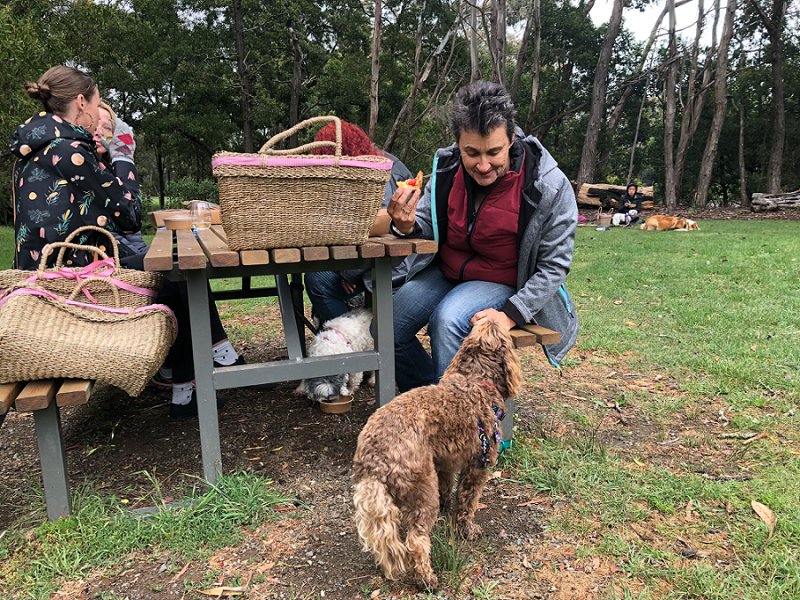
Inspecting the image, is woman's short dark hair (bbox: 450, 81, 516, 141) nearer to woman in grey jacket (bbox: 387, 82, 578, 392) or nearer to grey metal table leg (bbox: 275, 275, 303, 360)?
woman in grey jacket (bbox: 387, 82, 578, 392)

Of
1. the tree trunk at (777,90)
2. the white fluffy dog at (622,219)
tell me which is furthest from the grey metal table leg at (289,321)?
the tree trunk at (777,90)

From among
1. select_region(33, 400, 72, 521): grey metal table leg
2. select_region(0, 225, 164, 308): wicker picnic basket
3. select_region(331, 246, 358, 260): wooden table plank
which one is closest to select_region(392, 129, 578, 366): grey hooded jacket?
select_region(331, 246, 358, 260): wooden table plank

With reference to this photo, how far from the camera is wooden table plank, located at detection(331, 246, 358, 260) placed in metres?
2.39

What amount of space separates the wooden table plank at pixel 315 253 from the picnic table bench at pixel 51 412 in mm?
956

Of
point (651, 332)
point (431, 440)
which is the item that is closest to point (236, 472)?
point (431, 440)

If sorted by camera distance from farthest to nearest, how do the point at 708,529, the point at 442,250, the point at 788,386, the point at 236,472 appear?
the point at 788,386 < the point at 442,250 < the point at 236,472 < the point at 708,529

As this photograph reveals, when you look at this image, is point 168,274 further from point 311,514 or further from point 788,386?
point 788,386

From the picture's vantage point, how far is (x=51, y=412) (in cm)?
223

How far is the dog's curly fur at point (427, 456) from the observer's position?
185cm

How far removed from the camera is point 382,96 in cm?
2500

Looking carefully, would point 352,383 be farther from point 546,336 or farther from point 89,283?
point 89,283

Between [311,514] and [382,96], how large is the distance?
967 inches

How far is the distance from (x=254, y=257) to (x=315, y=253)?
24 cm

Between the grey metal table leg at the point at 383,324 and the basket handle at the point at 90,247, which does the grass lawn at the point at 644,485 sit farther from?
the basket handle at the point at 90,247
